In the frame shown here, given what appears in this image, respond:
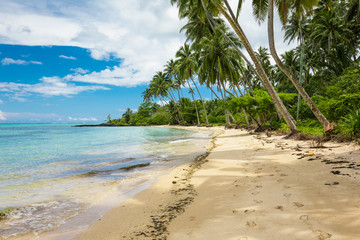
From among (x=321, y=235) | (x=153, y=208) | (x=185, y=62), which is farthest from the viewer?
(x=185, y=62)

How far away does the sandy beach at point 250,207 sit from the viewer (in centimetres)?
208

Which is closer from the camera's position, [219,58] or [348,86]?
[348,86]

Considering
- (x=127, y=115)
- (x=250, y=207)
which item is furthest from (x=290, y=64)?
(x=127, y=115)

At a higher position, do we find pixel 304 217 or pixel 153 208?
pixel 304 217

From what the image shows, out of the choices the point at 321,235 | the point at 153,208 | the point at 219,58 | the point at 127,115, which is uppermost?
the point at 219,58

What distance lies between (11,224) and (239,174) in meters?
4.26

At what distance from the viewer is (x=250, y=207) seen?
2723 mm

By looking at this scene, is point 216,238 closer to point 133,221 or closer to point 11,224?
point 133,221

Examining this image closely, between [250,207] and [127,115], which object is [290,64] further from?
[127,115]

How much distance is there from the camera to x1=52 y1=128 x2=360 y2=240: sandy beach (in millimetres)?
2082

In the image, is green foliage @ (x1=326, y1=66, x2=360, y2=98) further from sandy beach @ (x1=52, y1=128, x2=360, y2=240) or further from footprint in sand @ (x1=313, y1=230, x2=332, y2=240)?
footprint in sand @ (x1=313, y1=230, x2=332, y2=240)

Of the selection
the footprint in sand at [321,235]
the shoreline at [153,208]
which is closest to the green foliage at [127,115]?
the shoreline at [153,208]

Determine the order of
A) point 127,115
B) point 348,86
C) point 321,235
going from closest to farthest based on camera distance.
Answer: point 321,235 → point 348,86 → point 127,115

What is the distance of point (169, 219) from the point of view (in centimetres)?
276
